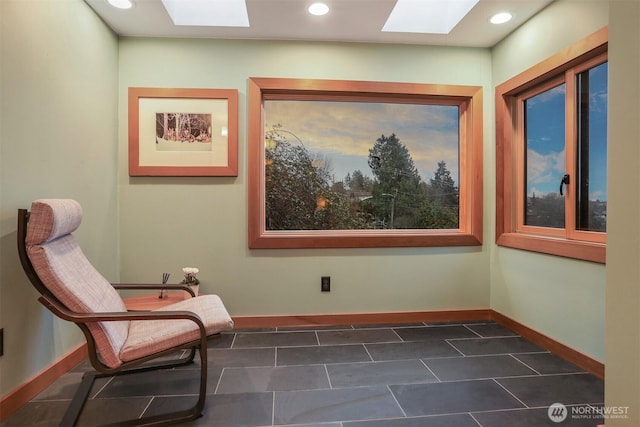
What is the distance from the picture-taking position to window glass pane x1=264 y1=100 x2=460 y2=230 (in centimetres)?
→ 301

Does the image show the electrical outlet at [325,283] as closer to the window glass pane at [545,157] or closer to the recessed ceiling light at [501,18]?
the window glass pane at [545,157]

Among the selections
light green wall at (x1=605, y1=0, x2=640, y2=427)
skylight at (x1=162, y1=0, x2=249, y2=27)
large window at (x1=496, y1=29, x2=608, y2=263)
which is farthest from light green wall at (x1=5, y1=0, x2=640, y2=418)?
light green wall at (x1=605, y1=0, x2=640, y2=427)

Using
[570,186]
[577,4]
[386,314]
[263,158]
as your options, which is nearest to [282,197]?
[263,158]

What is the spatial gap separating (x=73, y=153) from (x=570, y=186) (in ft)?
10.9

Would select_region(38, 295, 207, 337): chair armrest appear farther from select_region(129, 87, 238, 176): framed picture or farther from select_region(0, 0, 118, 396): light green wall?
select_region(129, 87, 238, 176): framed picture

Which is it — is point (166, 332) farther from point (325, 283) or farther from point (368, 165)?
point (368, 165)

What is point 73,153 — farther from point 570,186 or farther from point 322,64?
point 570,186

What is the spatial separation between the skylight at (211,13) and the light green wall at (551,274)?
7.14 feet

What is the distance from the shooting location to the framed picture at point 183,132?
2746 mm

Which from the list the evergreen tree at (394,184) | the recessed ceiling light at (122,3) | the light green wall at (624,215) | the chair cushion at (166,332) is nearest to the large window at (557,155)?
the evergreen tree at (394,184)

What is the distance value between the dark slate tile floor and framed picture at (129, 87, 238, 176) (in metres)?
1.45

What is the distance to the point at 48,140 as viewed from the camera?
1.94 meters

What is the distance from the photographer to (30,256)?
152 cm

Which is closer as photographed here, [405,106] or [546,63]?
[546,63]
